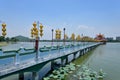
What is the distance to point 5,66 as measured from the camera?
1101 cm

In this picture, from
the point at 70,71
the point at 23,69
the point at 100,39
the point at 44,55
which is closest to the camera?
the point at 23,69

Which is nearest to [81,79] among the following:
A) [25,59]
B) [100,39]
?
[25,59]

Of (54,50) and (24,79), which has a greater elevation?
(54,50)

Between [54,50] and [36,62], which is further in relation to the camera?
[54,50]

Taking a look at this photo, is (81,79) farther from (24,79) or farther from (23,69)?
(23,69)

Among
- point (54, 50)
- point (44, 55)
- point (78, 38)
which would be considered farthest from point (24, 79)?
point (78, 38)

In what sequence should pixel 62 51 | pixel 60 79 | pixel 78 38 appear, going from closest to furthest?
pixel 60 79 → pixel 62 51 → pixel 78 38

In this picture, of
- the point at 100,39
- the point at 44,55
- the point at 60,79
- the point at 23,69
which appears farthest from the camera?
the point at 100,39

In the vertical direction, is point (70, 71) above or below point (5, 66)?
below

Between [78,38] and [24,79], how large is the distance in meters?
50.0

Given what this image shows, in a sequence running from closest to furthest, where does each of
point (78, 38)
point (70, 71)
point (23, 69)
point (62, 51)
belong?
point (23, 69)
point (70, 71)
point (62, 51)
point (78, 38)

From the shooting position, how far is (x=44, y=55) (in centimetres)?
1739

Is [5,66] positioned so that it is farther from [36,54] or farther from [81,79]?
[81,79]

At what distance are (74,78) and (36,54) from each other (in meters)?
6.66
